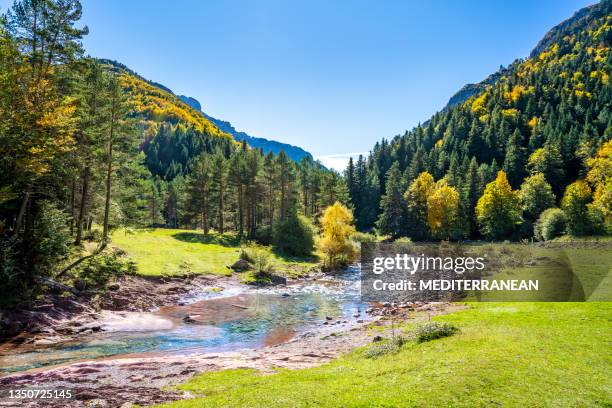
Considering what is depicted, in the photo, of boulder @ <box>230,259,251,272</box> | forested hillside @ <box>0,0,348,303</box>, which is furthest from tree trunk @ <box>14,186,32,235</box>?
boulder @ <box>230,259,251,272</box>

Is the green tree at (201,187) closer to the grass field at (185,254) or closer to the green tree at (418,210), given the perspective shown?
the grass field at (185,254)

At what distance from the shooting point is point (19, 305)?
24.7m

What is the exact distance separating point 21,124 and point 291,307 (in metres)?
26.4

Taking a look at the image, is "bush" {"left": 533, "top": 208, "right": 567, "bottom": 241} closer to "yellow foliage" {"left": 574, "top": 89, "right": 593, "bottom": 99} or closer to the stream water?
the stream water

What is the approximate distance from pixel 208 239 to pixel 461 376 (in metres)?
58.5

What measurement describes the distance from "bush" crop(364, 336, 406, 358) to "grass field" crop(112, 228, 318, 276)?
94.8ft

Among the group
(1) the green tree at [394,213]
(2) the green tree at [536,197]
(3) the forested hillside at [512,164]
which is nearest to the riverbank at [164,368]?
(3) the forested hillside at [512,164]

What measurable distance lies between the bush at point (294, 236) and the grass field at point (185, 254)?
8.40 ft

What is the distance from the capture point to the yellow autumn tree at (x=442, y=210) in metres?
86.9

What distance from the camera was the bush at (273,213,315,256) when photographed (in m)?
66.3

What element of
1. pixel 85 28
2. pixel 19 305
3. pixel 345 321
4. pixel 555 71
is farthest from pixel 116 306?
pixel 555 71

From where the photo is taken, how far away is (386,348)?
1889 centimetres

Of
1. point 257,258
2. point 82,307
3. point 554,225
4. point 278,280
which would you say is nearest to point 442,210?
point 554,225

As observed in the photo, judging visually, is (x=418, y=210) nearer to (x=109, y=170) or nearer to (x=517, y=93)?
(x=109, y=170)
